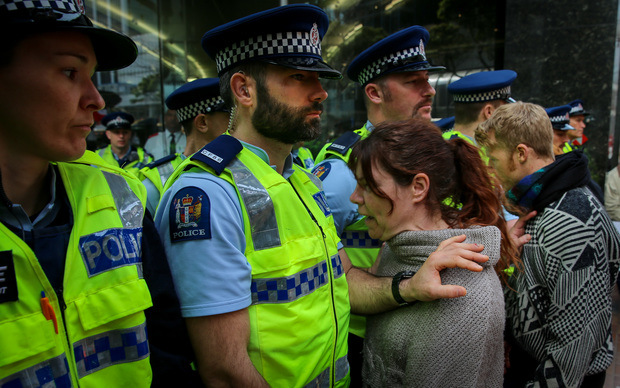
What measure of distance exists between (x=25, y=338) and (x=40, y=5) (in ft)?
2.63

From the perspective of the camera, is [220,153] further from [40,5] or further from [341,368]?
[341,368]

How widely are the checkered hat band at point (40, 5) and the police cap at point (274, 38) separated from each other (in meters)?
0.63

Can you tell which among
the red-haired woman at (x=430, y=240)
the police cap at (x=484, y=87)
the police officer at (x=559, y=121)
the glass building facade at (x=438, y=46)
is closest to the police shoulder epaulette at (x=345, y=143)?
the red-haired woman at (x=430, y=240)

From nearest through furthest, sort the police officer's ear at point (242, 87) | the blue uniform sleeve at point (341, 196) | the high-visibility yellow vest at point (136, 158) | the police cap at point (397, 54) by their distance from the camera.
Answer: the police officer's ear at point (242, 87), the blue uniform sleeve at point (341, 196), the police cap at point (397, 54), the high-visibility yellow vest at point (136, 158)

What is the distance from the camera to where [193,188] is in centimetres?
143

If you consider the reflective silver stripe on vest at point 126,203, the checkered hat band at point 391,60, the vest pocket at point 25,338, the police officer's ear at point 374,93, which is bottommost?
the vest pocket at point 25,338

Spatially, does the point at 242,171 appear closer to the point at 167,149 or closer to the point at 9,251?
the point at 9,251

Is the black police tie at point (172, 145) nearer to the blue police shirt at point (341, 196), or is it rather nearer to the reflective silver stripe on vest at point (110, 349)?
the blue police shirt at point (341, 196)

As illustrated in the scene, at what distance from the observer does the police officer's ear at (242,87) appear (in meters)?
1.73

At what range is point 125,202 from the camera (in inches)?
50.7

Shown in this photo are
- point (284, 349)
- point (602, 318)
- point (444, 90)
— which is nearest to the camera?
point (284, 349)

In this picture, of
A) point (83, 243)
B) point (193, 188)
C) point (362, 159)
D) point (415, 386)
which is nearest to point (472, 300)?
point (415, 386)

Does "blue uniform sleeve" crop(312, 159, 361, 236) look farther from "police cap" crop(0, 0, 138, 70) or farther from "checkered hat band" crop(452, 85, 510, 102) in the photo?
"checkered hat band" crop(452, 85, 510, 102)

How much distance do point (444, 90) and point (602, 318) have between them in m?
6.24
